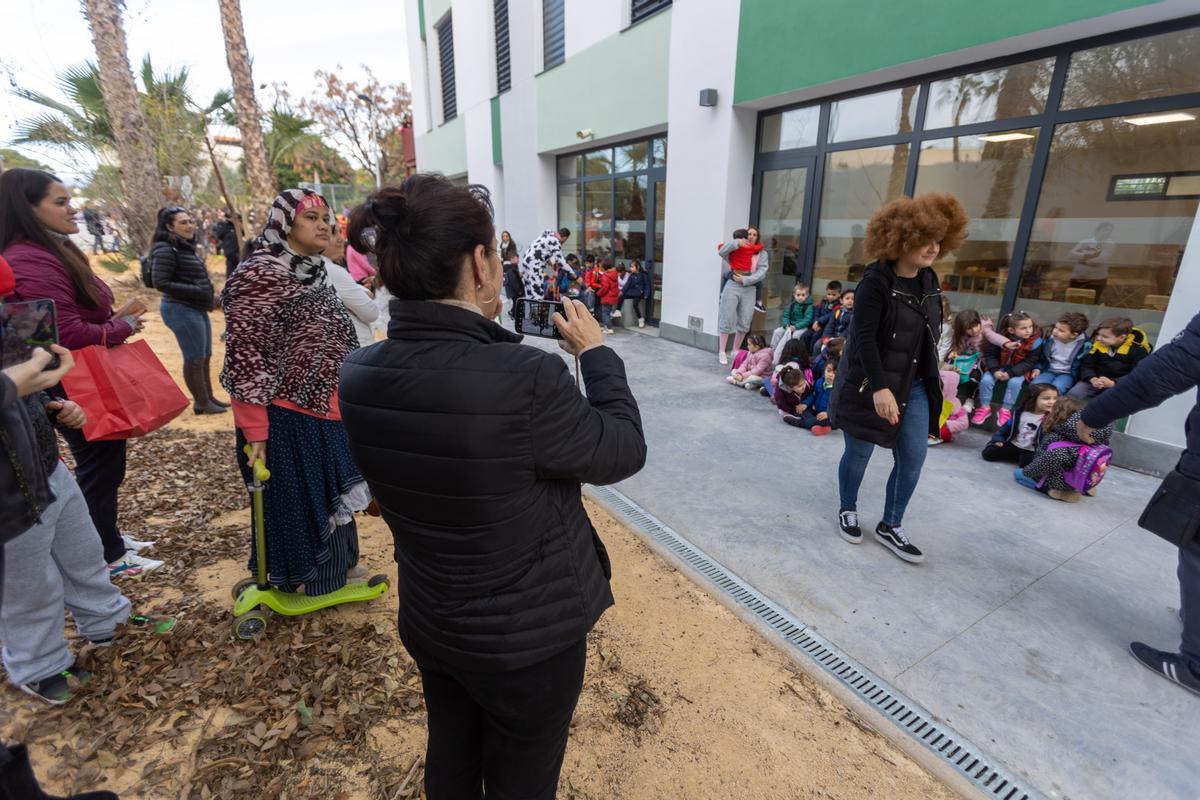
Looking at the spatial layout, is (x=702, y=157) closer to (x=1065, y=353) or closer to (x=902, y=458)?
(x=1065, y=353)

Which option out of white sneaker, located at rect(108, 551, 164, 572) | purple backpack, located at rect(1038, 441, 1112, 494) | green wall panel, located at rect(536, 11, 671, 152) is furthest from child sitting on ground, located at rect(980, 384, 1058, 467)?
green wall panel, located at rect(536, 11, 671, 152)

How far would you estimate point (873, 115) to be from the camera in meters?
6.20

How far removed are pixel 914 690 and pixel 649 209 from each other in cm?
829

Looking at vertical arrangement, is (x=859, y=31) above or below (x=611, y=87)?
below

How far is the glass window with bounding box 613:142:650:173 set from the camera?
31.0 feet

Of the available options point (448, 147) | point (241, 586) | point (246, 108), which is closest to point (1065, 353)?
point (241, 586)

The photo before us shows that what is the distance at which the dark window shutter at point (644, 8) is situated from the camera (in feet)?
26.1

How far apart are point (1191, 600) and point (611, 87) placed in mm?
9231

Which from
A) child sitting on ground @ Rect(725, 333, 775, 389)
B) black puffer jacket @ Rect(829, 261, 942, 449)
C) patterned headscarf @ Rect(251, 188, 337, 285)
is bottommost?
child sitting on ground @ Rect(725, 333, 775, 389)

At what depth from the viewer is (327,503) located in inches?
98.7

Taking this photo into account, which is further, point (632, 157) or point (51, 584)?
point (632, 157)

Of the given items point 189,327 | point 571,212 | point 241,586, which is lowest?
point 241,586

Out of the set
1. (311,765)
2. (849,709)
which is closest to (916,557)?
(849,709)

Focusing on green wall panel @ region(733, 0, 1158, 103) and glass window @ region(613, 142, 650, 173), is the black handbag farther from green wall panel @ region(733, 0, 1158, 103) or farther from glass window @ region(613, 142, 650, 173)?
glass window @ region(613, 142, 650, 173)
